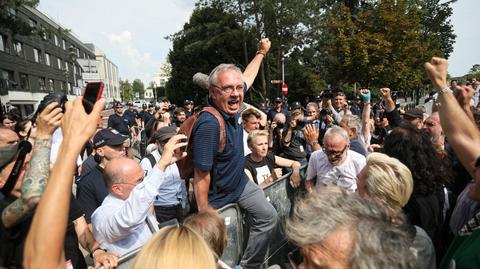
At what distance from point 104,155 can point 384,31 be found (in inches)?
689

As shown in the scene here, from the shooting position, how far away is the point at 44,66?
4794 cm

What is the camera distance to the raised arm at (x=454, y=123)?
1986 mm

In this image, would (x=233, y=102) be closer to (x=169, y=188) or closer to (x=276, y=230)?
(x=276, y=230)

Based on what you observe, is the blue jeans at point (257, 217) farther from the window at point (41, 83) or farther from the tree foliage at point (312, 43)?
the window at point (41, 83)

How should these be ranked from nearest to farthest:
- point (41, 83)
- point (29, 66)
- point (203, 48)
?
point (203, 48)
point (29, 66)
point (41, 83)

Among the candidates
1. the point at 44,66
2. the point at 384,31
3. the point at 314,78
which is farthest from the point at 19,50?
the point at 384,31

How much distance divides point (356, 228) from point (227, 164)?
138 cm

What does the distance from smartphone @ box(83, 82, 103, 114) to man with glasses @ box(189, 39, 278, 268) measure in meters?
0.96

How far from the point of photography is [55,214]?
1215 millimetres

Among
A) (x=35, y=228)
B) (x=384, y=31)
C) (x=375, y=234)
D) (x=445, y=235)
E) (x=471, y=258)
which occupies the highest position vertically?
(x=384, y=31)

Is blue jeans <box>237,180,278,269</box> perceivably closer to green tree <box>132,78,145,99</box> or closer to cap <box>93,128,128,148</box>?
cap <box>93,128,128,148</box>

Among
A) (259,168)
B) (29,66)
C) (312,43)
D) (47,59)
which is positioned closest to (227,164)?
(259,168)

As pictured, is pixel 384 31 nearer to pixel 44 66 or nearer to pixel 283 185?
pixel 283 185

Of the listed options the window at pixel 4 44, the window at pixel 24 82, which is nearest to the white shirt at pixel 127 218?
the window at pixel 4 44
